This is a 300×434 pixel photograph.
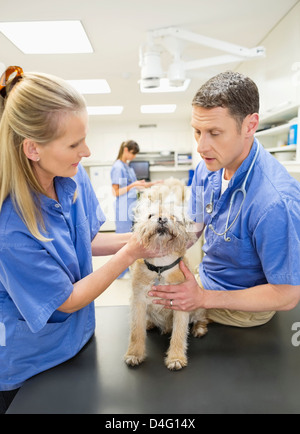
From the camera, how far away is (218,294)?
110cm

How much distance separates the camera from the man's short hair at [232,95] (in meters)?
1.02

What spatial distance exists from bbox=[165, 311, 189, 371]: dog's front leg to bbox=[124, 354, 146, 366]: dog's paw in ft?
0.30

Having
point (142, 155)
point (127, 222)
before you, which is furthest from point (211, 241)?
point (142, 155)

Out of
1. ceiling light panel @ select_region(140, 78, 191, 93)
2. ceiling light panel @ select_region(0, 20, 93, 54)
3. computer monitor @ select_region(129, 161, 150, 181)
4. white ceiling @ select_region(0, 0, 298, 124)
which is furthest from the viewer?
computer monitor @ select_region(129, 161, 150, 181)

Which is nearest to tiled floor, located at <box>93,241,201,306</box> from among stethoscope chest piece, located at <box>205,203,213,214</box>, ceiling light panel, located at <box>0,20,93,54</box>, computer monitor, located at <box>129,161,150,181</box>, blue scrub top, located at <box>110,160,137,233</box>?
blue scrub top, located at <box>110,160,137,233</box>

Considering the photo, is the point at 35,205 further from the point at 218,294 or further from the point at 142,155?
the point at 142,155

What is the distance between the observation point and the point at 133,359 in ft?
3.39

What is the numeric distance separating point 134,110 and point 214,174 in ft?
19.5

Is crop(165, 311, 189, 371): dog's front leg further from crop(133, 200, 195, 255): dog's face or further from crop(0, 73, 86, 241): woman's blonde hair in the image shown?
crop(0, 73, 86, 241): woman's blonde hair

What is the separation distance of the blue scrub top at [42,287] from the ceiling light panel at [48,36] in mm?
2449

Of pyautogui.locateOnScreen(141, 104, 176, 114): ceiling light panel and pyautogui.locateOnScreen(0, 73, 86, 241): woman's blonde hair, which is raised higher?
pyautogui.locateOnScreen(141, 104, 176, 114): ceiling light panel

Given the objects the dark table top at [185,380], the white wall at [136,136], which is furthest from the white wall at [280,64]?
the white wall at [136,136]

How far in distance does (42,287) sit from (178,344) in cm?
53

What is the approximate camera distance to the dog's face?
112cm
